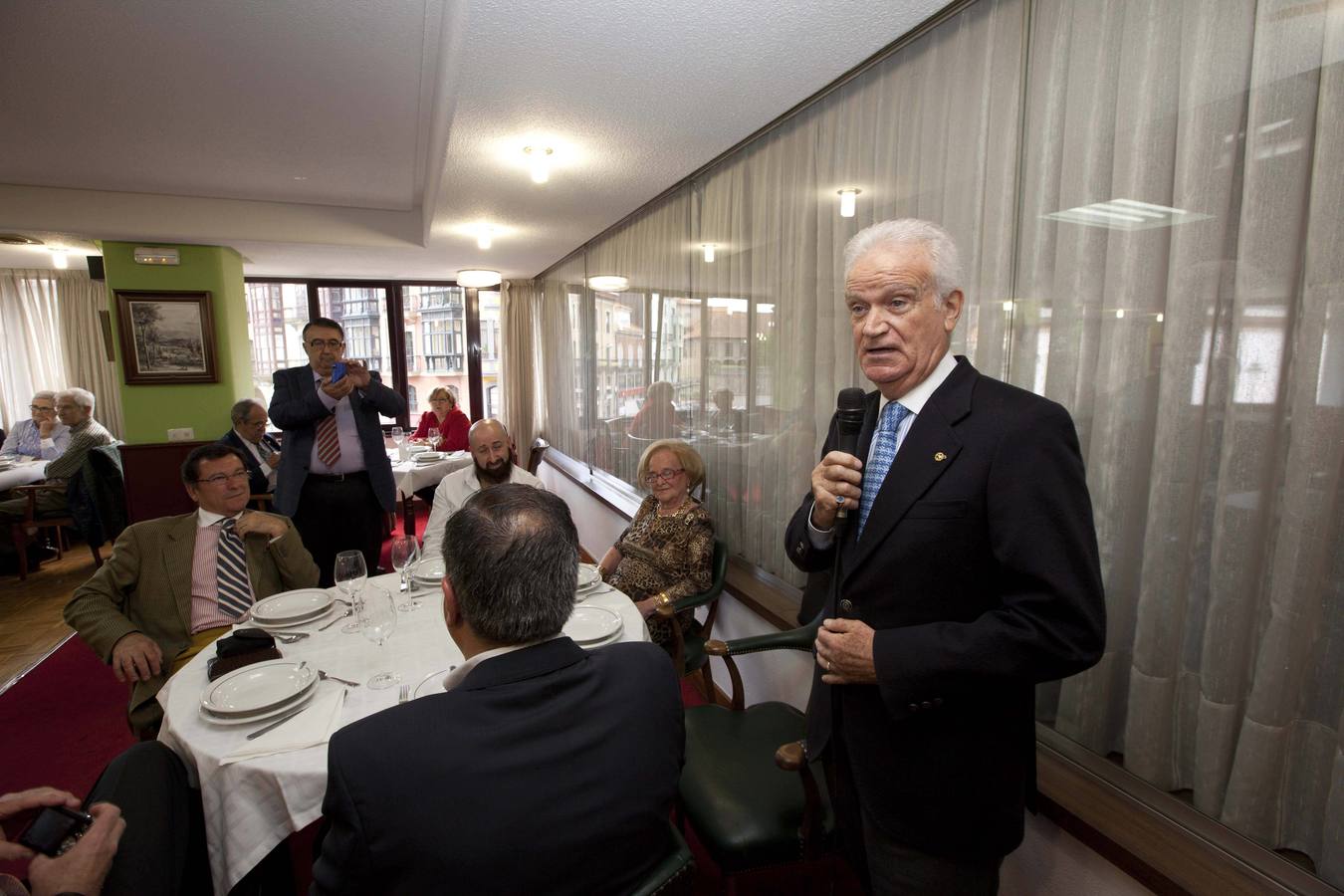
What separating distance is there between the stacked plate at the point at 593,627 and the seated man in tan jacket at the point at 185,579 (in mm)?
1131

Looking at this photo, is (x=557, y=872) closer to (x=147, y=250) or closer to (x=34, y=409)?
(x=147, y=250)

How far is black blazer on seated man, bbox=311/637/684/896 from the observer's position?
0.79 metres

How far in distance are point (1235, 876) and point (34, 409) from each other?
8.43 metres

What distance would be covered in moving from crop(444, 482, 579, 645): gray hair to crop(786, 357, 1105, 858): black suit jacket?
53cm

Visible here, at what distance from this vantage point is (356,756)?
795 millimetres

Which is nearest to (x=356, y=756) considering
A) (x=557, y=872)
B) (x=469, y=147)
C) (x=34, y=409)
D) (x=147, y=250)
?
(x=557, y=872)

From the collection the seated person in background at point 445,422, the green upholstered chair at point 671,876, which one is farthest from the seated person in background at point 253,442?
the green upholstered chair at point 671,876

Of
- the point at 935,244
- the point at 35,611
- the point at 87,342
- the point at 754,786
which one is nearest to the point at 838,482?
the point at 935,244

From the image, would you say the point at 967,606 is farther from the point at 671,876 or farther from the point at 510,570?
the point at 510,570

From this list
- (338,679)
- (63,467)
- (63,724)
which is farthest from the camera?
(63,467)

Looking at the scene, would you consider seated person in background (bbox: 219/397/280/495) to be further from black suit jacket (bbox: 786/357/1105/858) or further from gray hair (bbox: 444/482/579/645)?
black suit jacket (bbox: 786/357/1105/858)

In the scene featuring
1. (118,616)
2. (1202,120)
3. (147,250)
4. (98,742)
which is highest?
(147,250)

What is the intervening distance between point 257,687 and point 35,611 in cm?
427

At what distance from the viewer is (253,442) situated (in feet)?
14.1
